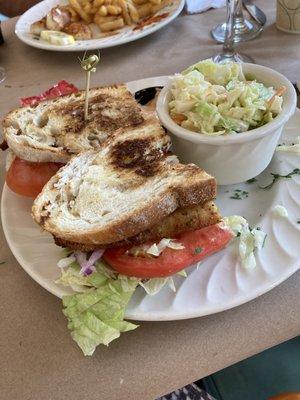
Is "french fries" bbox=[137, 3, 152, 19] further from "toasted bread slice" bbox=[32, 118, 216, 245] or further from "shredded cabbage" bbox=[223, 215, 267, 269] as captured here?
"shredded cabbage" bbox=[223, 215, 267, 269]

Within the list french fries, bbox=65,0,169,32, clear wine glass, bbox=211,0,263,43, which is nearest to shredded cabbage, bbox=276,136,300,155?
clear wine glass, bbox=211,0,263,43

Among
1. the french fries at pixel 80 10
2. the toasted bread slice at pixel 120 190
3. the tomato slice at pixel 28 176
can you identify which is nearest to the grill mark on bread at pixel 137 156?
the toasted bread slice at pixel 120 190

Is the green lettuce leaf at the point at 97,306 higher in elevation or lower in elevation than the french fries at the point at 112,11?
lower

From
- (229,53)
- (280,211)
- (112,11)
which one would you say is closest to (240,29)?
(229,53)

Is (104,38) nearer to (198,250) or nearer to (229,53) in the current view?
(229,53)

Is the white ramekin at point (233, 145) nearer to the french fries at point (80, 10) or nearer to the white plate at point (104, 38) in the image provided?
the white plate at point (104, 38)

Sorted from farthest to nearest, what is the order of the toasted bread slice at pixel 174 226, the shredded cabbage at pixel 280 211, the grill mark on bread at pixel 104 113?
the grill mark on bread at pixel 104 113 < the shredded cabbage at pixel 280 211 < the toasted bread slice at pixel 174 226

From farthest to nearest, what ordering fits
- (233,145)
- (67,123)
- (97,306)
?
(67,123) → (233,145) → (97,306)
